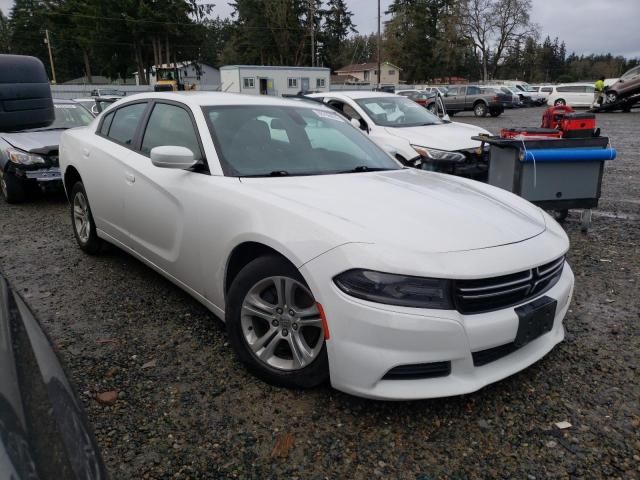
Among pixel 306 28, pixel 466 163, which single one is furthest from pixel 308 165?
pixel 306 28

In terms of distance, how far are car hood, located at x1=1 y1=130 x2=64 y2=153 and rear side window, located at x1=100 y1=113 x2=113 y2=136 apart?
310 centimetres

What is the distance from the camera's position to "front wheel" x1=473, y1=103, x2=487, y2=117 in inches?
1126

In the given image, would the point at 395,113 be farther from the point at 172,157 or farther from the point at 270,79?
the point at 270,79

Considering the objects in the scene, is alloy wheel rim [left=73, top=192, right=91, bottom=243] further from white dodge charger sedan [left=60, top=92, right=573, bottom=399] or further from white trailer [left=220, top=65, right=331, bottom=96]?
white trailer [left=220, top=65, right=331, bottom=96]

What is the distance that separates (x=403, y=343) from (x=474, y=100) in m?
29.4

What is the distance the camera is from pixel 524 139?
4988mm

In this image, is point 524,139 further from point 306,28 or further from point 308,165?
point 306,28

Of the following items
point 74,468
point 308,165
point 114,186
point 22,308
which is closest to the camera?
point 74,468

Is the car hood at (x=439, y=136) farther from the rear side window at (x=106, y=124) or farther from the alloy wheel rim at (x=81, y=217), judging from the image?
the alloy wheel rim at (x=81, y=217)

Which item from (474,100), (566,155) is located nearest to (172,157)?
(566,155)

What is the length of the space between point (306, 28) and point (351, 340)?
68678 mm

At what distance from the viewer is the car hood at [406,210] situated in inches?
89.6

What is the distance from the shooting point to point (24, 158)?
6.87 m

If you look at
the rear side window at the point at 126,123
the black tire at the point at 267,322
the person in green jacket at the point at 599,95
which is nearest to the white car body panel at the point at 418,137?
the rear side window at the point at 126,123
